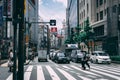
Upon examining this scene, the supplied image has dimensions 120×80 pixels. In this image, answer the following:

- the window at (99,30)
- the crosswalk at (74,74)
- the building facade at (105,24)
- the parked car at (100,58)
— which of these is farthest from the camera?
the window at (99,30)

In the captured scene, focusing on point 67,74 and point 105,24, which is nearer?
point 67,74

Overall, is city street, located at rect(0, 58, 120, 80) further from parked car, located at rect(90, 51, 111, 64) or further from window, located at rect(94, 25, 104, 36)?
window, located at rect(94, 25, 104, 36)

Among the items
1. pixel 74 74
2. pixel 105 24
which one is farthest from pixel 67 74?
pixel 105 24

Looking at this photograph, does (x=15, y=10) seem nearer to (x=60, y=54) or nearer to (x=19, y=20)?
(x=19, y=20)

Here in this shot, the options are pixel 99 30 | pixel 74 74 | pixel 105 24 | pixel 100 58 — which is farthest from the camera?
pixel 99 30

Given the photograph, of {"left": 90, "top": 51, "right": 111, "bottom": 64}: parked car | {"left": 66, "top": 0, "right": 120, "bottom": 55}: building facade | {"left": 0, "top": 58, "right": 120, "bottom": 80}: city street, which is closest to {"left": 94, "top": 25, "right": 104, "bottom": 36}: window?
{"left": 66, "top": 0, "right": 120, "bottom": 55}: building facade

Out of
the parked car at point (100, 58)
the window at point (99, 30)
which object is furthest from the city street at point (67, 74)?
the window at point (99, 30)

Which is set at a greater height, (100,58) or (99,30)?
(99,30)

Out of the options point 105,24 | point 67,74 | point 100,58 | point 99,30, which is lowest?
point 67,74

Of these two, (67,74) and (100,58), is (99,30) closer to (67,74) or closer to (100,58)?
(100,58)

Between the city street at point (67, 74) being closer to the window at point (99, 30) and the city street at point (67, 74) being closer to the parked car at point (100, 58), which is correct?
the parked car at point (100, 58)

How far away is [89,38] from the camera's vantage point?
2457 inches

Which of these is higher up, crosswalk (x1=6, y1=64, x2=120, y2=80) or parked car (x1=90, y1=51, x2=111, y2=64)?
parked car (x1=90, y1=51, x2=111, y2=64)

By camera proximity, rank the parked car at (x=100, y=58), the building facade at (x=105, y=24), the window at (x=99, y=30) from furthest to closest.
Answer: the window at (x=99, y=30) → the building facade at (x=105, y=24) → the parked car at (x=100, y=58)
